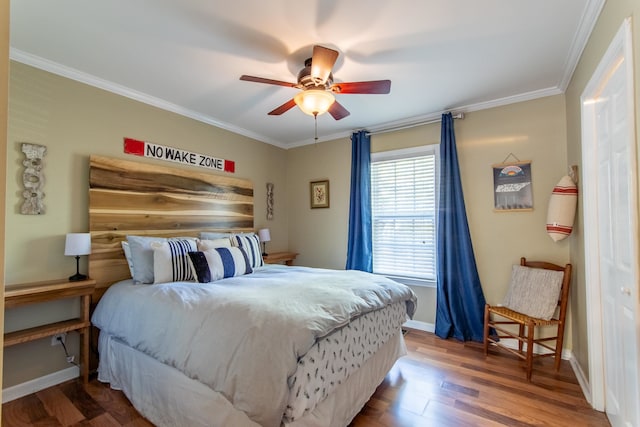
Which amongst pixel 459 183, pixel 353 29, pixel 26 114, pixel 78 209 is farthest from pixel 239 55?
pixel 459 183

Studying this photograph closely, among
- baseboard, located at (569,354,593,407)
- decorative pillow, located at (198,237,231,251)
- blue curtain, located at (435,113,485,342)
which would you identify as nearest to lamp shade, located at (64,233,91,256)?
decorative pillow, located at (198,237,231,251)

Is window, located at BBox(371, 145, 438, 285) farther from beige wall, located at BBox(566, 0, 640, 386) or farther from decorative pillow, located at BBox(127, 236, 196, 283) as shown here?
decorative pillow, located at BBox(127, 236, 196, 283)

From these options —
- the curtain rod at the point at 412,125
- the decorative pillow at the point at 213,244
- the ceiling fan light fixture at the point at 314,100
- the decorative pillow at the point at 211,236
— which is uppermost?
the curtain rod at the point at 412,125

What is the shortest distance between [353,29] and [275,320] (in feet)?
6.26

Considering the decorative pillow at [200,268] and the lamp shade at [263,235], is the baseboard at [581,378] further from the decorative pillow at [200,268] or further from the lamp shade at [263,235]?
the lamp shade at [263,235]

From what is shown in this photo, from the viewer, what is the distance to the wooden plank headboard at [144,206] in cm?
258

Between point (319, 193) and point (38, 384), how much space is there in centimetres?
343

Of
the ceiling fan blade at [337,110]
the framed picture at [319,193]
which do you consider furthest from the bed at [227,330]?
the framed picture at [319,193]

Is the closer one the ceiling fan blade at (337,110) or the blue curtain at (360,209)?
the ceiling fan blade at (337,110)

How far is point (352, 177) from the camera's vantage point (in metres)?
3.96

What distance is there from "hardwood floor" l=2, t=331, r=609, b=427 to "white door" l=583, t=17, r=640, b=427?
335mm

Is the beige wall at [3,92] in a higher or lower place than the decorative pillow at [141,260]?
higher

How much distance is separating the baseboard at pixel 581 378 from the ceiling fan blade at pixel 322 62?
2.93 m

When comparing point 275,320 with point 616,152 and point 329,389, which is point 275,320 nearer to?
point 329,389
